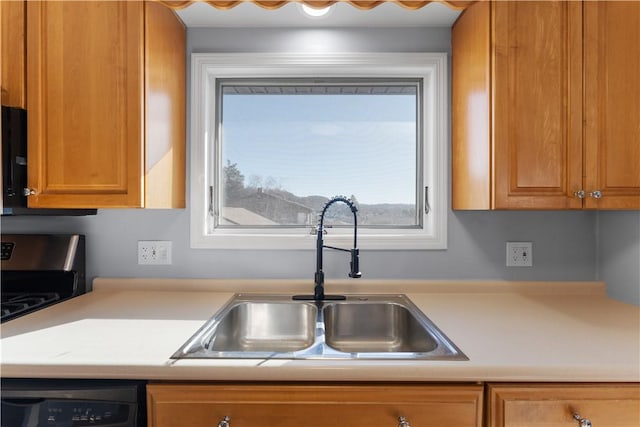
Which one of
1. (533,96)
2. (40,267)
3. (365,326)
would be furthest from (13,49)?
(533,96)

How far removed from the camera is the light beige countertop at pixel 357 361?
2.99 feet

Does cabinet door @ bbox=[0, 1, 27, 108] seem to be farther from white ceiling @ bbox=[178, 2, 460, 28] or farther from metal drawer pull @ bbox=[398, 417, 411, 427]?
metal drawer pull @ bbox=[398, 417, 411, 427]

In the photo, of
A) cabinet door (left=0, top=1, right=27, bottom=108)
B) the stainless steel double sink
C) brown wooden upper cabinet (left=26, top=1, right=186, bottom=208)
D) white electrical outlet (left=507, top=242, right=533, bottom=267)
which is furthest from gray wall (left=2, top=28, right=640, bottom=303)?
cabinet door (left=0, top=1, right=27, bottom=108)

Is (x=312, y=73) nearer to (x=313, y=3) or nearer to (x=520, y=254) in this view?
(x=313, y=3)

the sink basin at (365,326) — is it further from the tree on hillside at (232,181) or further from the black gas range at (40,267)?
the black gas range at (40,267)

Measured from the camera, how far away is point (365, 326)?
1543 millimetres

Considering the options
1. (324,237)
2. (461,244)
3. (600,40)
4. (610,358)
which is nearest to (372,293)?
(324,237)

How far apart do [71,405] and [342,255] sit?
43.3 inches

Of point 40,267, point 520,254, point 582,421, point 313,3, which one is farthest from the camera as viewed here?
point 520,254

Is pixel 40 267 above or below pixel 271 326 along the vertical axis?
above

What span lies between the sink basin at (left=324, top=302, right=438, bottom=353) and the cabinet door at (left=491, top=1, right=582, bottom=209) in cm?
60

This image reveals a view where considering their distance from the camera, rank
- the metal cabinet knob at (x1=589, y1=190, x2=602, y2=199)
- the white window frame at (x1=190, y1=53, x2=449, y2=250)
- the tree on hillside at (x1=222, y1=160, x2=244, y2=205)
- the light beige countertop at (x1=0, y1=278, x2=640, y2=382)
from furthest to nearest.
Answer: the tree on hillside at (x1=222, y1=160, x2=244, y2=205), the white window frame at (x1=190, y1=53, x2=449, y2=250), the metal cabinet knob at (x1=589, y1=190, x2=602, y2=199), the light beige countertop at (x1=0, y1=278, x2=640, y2=382)

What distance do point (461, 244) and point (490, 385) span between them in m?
0.84

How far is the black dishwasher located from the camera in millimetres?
920
